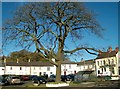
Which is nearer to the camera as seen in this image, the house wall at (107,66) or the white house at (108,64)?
the white house at (108,64)

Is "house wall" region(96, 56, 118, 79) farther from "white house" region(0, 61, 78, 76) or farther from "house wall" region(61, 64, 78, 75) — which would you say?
"white house" region(0, 61, 78, 76)

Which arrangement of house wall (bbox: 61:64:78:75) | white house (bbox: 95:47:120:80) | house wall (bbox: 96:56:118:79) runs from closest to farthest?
white house (bbox: 95:47:120:80) → house wall (bbox: 96:56:118:79) → house wall (bbox: 61:64:78:75)

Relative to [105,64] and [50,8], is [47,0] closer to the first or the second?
[50,8]

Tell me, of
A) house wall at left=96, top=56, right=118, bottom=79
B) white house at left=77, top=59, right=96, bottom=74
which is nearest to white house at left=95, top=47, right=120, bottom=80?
house wall at left=96, top=56, right=118, bottom=79

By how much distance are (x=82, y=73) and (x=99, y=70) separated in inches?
1313

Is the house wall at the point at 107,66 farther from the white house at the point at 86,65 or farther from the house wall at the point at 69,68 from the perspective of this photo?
the house wall at the point at 69,68

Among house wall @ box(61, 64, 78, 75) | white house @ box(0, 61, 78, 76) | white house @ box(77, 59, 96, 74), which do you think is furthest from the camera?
house wall @ box(61, 64, 78, 75)

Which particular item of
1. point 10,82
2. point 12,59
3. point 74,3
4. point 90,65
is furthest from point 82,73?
point 12,59

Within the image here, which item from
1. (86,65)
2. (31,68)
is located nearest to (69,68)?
(86,65)

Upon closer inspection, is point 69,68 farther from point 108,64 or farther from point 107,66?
point 108,64

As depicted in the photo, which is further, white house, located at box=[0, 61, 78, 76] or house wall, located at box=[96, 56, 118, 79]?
white house, located at box=[0, 61, 78, 76]

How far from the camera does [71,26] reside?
28906mm

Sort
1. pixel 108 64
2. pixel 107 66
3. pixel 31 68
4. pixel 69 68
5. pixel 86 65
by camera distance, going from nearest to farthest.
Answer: pixel 108 64 → pixel 107 66 → pixel 31 68 → pixel 69 68 → pixel 86 65

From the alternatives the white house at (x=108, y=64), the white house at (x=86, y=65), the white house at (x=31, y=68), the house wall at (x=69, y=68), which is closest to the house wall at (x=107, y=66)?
the white house at (x=108, y=64)
